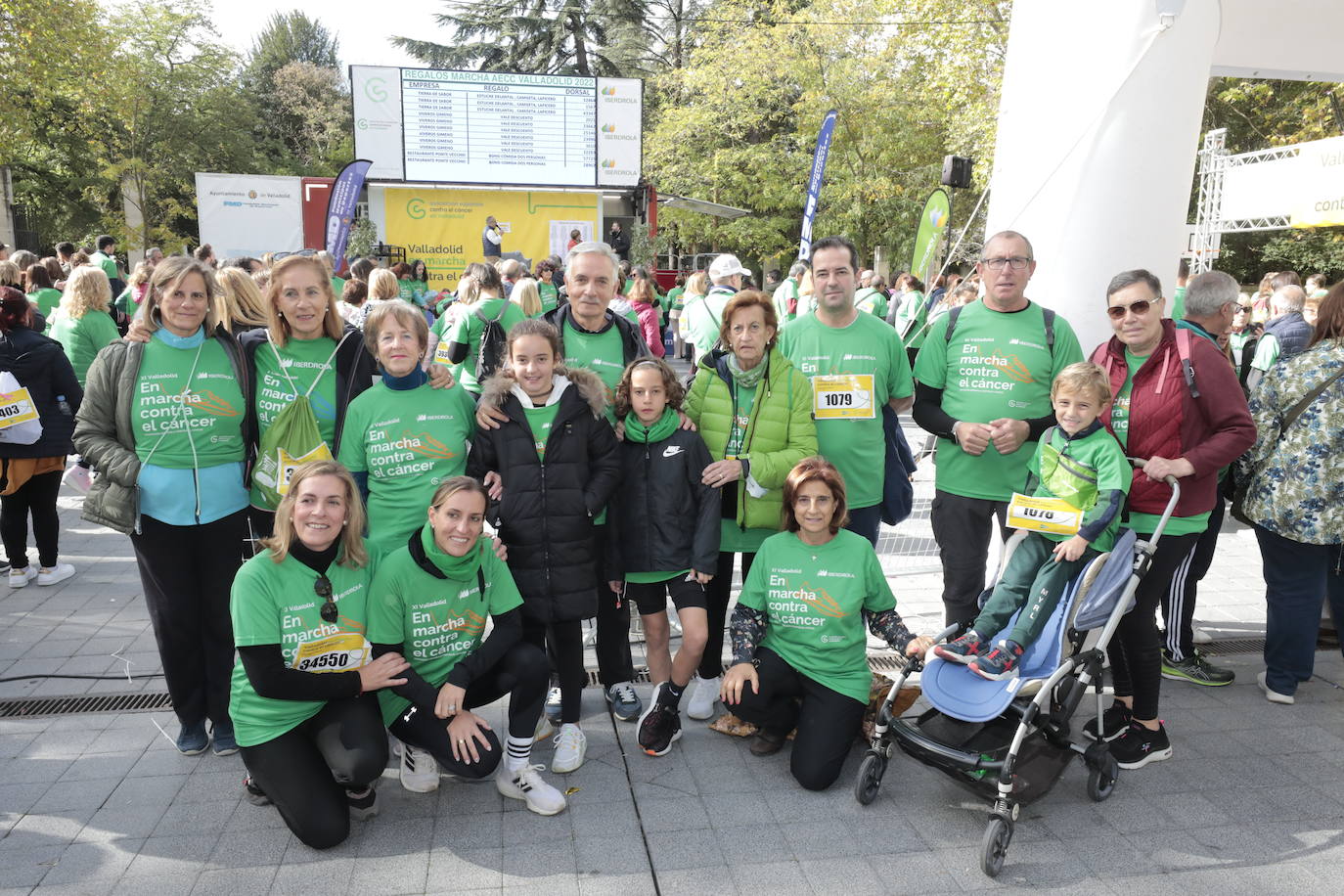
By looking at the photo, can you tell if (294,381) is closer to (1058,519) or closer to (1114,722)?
(1058,519)

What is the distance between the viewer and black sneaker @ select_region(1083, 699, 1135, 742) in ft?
12.5

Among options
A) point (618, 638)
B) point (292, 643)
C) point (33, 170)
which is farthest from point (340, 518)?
point (33, 170)

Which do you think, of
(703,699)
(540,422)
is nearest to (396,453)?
(540,422)

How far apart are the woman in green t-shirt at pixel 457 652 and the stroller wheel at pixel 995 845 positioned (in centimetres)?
146

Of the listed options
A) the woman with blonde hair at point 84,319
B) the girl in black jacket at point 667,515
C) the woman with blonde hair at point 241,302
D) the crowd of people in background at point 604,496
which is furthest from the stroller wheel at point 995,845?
the woman with blonde hair at point 84,319

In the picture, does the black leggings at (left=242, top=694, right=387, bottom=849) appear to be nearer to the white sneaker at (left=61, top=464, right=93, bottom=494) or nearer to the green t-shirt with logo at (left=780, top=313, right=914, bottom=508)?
the white sneaker at (left=61, top=464, right=93, bottom=494)

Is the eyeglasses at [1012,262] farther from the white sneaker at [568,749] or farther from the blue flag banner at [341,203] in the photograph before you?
the blue flag banner at [341,203]

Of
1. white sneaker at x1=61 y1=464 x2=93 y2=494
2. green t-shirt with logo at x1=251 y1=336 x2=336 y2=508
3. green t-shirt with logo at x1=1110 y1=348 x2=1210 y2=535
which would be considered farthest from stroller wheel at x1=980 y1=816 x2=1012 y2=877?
white sneaker at x1=61 y1=464 x2=93 y2=494

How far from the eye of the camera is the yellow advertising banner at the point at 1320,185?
46.7ft

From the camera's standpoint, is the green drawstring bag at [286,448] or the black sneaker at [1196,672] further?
the black sneaker at [1196,672]

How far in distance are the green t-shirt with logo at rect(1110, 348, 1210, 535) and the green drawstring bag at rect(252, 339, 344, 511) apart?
10.3ft

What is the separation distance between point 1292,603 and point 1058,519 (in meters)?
1.71

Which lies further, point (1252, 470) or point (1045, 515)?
point (1252, 470)

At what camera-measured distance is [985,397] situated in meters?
3.89
